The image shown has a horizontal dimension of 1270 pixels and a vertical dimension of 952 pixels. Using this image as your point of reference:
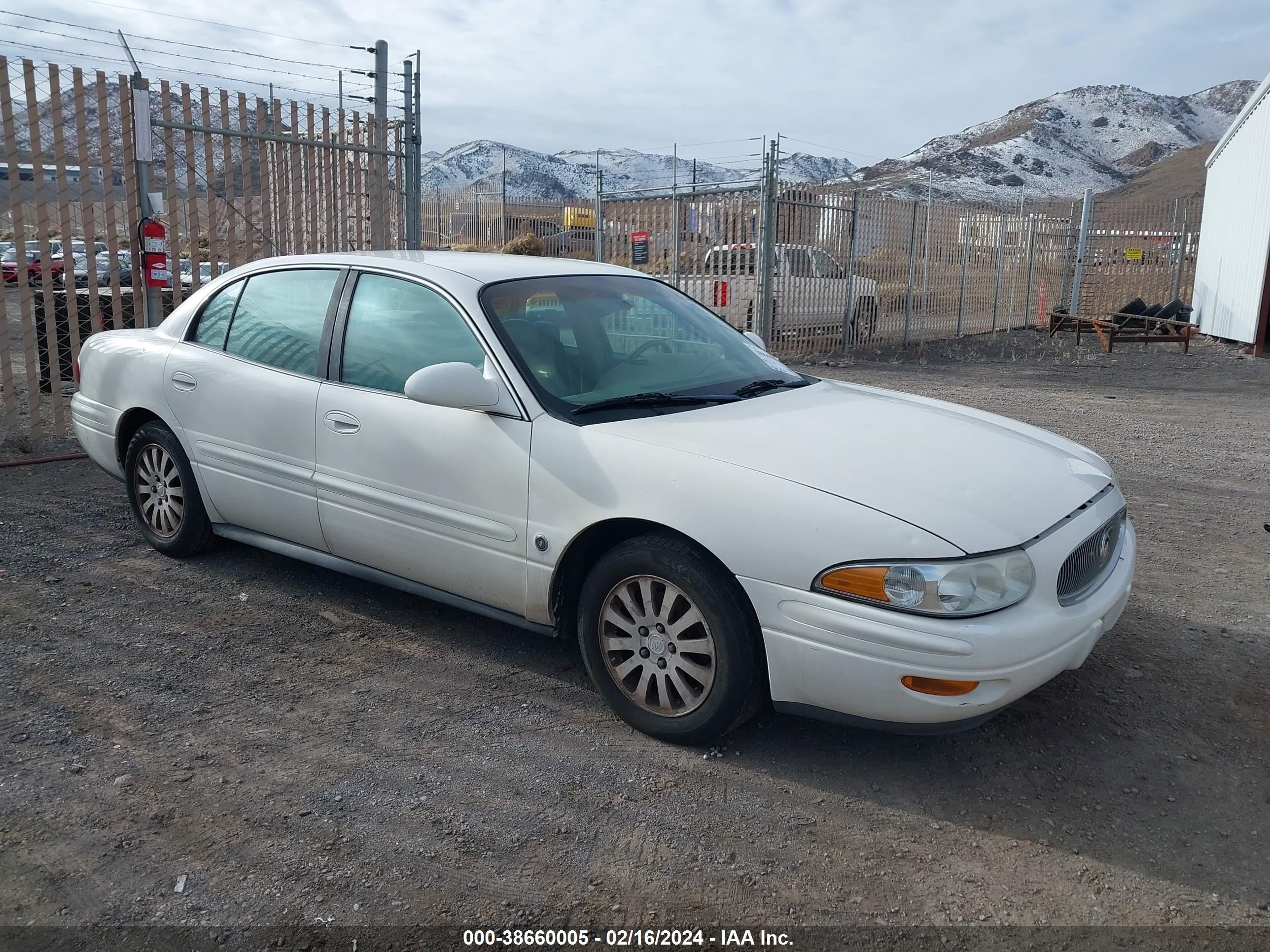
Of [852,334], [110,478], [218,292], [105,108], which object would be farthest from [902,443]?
[852,334]

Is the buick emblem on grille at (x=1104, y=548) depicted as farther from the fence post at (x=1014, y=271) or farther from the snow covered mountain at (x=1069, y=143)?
the snow covered mountain at (x=1069, y=143)

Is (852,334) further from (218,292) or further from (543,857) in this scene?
(543,857)

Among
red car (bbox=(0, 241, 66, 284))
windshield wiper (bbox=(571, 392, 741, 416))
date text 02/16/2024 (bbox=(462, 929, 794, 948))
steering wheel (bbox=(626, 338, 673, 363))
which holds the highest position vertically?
red car (bbox=(0, 241, 66, 284))

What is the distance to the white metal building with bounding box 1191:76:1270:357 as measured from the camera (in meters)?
17.0

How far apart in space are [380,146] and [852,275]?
8.78m

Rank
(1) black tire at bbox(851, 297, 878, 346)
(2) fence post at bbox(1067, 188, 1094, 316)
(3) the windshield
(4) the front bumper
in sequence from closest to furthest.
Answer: (4) the front bumper → (3) the windshield → (1) black tire at bbox(851, 297, 878, 346) → (2) fence post at bbox(1067, 188, 1094, 316)

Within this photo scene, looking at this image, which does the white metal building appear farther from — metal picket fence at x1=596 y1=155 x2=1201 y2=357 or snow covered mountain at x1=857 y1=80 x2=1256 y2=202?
snow covered mountain at x1=857 y1=80 x2=1256 y2=202

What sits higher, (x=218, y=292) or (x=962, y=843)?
(x=218, y=292)

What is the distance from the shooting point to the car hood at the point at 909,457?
3148 millimetres

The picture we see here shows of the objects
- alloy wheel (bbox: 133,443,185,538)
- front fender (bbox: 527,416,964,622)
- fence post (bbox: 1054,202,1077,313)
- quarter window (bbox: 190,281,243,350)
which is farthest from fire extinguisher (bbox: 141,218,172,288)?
fence post (bbox: 1054,202,1077,313)

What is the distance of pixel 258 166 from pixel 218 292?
4.11 meters

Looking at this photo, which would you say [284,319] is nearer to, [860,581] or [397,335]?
[397,335]

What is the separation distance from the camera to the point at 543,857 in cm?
290

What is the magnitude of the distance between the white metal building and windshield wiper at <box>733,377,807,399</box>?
15605mm
